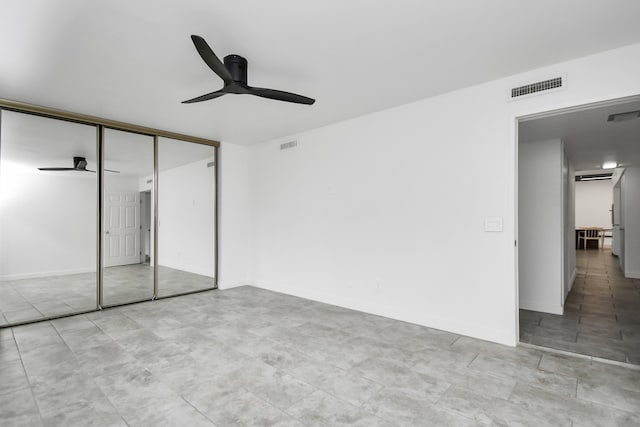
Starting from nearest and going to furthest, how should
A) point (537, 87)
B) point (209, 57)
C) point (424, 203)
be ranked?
1. point (209, 57)
2. point (537, 87)
3. point (424, 203)

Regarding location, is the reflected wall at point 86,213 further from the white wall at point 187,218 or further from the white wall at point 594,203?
the white wall at point 594,203

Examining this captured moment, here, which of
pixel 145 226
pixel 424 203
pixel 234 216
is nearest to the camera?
pixel 424 203

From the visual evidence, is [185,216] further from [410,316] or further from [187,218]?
[410,316]

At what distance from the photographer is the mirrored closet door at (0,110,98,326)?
3930 mm

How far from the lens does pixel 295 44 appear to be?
8.68 ft

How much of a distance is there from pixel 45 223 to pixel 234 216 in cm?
272

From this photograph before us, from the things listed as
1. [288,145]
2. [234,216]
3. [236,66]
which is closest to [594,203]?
[288,145]

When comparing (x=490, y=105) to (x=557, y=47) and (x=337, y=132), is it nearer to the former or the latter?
(x=557, y=47)

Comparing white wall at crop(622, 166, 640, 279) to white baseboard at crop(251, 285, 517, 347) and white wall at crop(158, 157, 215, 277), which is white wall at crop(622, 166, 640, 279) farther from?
white wall at crop(158, 157, 215, 277)

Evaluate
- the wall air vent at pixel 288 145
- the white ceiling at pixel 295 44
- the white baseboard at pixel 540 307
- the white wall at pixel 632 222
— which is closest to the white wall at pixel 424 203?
the wall air vent at pixel 288 145

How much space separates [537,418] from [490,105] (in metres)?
2.80

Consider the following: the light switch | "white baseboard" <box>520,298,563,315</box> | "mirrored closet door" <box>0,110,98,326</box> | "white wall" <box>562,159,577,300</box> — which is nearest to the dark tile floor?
"white baseboard" <box>520,298,563,315</box>

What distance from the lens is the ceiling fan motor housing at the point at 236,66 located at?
274cm

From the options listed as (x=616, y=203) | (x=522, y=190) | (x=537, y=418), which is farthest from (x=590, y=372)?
(x=616, y=203)
